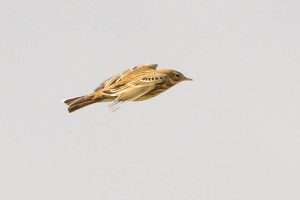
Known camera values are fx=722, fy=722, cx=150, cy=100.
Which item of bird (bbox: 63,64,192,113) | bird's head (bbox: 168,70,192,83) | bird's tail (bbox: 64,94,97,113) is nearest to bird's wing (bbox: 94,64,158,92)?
bird (bbox: 63,64,192,113)

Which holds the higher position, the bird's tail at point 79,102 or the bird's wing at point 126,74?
the bird's wing at point 126,74

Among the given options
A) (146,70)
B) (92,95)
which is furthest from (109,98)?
(146,70)

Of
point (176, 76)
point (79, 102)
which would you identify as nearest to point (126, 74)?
point (176, 76)

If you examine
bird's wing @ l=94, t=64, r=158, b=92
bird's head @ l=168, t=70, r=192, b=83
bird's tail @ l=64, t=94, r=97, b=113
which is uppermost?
bird's wing @ l=94, t=64, r=158, b=92

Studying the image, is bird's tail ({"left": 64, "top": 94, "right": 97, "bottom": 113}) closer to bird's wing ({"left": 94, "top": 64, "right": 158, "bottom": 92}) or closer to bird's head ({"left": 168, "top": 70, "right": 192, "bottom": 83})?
bird's wing ({"left": 94, "top": 64, "right": 158, "bottom": 92})

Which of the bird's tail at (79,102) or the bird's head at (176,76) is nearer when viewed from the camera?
the bird's tail at (79,102)

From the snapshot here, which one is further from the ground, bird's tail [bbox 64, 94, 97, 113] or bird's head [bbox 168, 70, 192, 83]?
bird's head [bbox 168, 70, 192, 83]

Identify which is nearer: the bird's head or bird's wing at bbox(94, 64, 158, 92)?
the bird's head

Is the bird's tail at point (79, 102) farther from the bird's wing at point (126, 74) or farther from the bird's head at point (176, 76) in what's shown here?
the bird's head at point (176, 76)

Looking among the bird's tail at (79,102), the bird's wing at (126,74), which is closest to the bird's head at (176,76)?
the bird's wing at (126,74)
